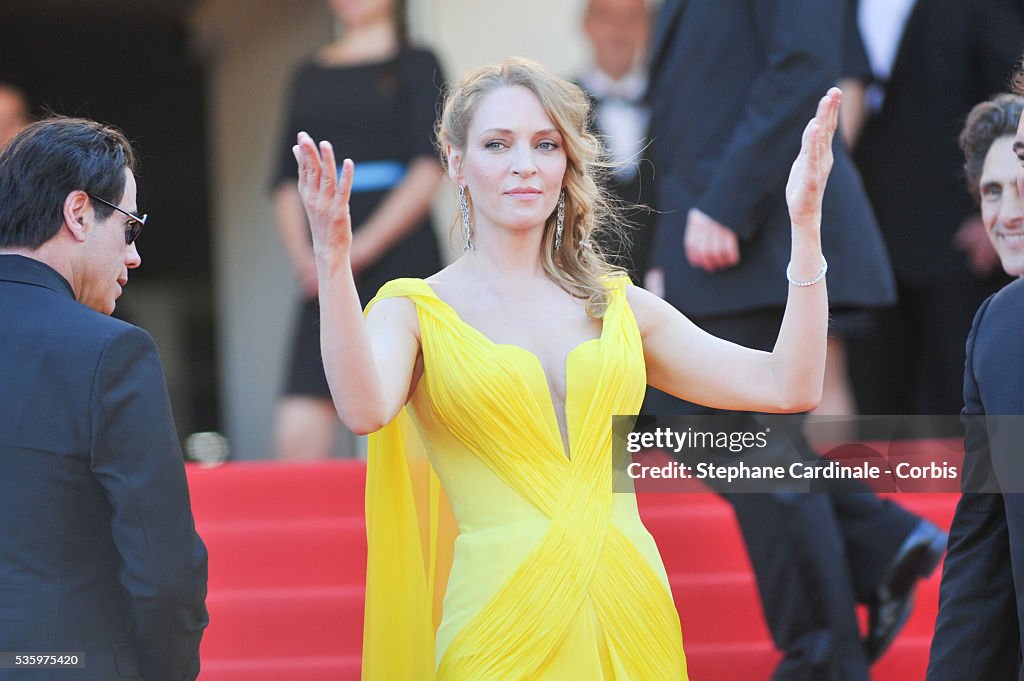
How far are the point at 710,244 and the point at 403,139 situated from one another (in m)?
1.79

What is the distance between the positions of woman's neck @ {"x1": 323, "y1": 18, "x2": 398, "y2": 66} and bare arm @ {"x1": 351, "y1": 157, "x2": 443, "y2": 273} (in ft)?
1.52

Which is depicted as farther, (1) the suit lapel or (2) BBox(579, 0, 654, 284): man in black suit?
(2) BBox(579, 0, 654, 284): man in black suit

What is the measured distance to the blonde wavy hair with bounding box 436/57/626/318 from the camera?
2.85 metres

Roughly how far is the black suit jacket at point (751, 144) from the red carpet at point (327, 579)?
694 millimetres

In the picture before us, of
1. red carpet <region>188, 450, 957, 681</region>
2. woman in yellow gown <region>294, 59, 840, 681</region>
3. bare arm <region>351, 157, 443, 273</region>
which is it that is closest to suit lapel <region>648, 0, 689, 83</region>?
woman in yellow gown <region>294, 59, 840, 681</region>

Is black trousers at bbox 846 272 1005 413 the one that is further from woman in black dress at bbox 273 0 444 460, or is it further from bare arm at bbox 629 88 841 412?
bare arm at bbox 629 88 841 412

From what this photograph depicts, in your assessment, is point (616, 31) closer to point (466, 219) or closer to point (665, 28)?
point (665, 28)

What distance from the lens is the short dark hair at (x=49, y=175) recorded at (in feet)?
8.54

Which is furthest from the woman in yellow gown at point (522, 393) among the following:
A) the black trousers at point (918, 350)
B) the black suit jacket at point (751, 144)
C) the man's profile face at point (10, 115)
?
the man's profile face at point (10, 115)

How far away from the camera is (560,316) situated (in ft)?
9.29

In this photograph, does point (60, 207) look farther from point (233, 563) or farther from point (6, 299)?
point (233, 563)

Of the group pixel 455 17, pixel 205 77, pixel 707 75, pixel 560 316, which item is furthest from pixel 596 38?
pixel 560 316

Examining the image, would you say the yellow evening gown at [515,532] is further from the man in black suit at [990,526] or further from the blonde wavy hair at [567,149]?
the man in black suit at [990,526]

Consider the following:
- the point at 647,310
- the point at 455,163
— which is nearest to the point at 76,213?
the point at 455,163
